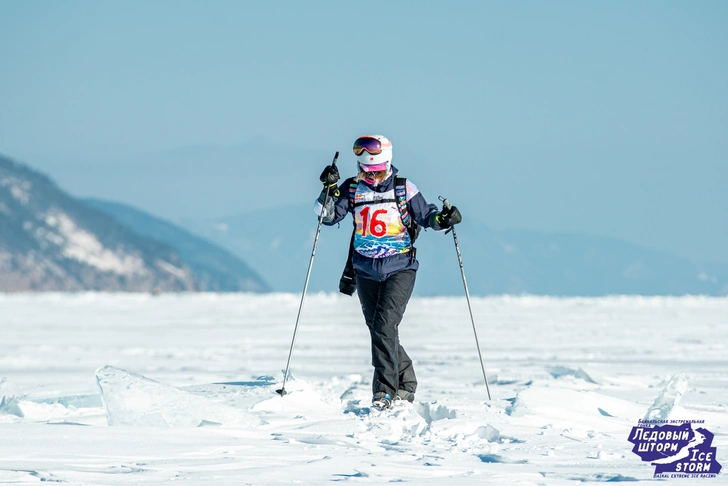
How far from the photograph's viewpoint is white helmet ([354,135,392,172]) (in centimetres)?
666

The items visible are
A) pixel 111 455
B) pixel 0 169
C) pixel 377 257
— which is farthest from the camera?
pixel 0 169

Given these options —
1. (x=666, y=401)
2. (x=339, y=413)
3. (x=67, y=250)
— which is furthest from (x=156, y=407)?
(x=67, y=250)

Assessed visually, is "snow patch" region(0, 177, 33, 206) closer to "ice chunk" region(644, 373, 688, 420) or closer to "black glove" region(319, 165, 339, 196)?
"black glove" region(319, 165, 339, 196)

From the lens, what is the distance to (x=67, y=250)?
141 m

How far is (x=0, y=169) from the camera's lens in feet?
544

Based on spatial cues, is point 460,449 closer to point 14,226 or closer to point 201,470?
point 201,470

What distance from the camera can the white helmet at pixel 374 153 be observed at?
6.66 metres

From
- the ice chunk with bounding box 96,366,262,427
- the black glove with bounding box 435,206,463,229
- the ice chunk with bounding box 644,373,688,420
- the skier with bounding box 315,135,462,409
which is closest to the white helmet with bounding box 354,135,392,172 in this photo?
the skier with bounding box 315,135,462,409

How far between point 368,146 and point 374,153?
67 mm

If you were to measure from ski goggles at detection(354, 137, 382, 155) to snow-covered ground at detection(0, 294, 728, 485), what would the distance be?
69.1 inches

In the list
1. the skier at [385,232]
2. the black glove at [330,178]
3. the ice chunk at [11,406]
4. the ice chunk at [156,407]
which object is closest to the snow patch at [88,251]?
the ice chunk at [11,406]

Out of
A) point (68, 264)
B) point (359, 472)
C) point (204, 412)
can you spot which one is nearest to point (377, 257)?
point (204, 412)

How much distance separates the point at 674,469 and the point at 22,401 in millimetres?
4661
